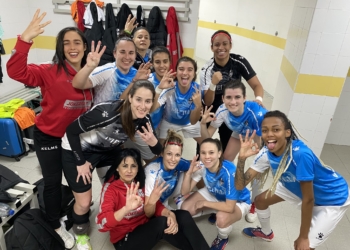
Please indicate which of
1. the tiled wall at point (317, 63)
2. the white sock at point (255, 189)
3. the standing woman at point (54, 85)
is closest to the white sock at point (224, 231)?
the white sock at point (255, 189)

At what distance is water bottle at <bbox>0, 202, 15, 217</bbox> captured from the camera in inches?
69.3

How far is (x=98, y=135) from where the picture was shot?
5.97 feet

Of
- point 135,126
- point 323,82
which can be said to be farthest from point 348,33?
point 135,126

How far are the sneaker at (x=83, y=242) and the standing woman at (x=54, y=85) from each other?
0.47 m

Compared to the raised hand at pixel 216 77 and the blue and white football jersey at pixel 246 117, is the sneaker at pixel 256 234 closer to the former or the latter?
the blue and white football jersey at pixel 246 117

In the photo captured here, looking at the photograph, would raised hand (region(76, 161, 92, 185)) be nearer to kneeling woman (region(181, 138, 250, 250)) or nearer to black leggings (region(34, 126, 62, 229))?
black leggings (region(34, 126, 62, 229))

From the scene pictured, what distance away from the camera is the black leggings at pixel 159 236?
183cm

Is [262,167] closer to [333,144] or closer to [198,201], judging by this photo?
[198,201]

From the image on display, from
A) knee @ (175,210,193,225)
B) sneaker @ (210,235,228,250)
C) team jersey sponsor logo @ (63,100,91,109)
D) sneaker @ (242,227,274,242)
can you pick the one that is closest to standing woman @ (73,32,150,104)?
team jersey sponsor logo @ (63,100,91,109)

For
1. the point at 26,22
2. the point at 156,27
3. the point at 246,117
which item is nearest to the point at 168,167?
the point at 246,117

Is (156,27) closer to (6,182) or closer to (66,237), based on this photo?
(6,182)

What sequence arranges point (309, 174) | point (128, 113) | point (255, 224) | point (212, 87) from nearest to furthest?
point (309, 174) → point (128, 113) → point (212, 87) → point (255, 224)

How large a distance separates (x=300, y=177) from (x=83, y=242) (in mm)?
1624

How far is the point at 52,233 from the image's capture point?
1.89 meters
